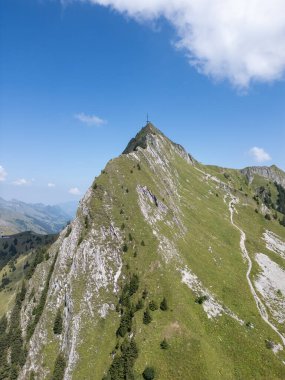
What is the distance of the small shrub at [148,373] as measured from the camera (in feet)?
247

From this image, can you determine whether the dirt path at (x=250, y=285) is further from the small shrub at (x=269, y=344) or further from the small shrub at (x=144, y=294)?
the small shrub at (x=144, y=294)

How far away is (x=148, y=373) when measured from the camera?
75625 millimetres

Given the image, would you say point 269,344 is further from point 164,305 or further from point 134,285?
point 134,285

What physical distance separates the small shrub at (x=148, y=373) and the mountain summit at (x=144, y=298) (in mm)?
272

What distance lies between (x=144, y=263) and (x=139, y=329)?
22.9 meters

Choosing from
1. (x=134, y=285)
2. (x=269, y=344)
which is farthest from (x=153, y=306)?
(x=269, y=344)

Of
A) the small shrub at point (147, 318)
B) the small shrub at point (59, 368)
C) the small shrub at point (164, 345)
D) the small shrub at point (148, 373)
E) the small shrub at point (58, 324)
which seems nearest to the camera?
the small shrub at point (148, 373)

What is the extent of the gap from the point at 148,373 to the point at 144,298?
2211cm

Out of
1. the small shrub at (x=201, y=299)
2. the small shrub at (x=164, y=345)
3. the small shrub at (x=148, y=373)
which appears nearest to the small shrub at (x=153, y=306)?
the small shrub at (x=164, y=345)

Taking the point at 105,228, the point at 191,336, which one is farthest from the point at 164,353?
the point at 105,228

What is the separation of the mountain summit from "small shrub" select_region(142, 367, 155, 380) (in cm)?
27

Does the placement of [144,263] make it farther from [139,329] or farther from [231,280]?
[231,280]

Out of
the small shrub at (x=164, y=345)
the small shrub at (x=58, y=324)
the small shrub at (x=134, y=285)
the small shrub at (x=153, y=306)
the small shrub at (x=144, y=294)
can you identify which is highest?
the small shrub at (x=134, y=285)

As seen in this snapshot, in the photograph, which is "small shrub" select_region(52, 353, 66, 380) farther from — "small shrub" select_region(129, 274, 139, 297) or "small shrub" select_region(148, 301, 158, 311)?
"small shrub" select_region(148, 301, 158, 311)
